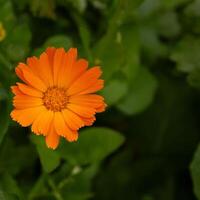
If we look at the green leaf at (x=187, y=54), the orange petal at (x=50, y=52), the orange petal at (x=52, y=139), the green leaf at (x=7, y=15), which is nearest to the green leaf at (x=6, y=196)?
the orange petal at (x=52, y=139)

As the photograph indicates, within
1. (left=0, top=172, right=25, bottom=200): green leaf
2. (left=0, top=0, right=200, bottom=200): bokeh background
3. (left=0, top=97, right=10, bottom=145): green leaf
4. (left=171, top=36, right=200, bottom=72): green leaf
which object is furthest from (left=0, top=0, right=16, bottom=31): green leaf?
(left=171, top=36, right=200, bottom=72): green leaf

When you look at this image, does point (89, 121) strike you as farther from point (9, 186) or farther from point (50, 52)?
point (9, 186)

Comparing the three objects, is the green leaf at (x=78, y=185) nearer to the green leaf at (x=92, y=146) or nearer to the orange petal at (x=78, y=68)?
the green leaf at (x=92, y=146)

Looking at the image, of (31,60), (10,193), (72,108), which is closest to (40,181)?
(10,193)

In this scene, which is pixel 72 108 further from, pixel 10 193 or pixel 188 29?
pixel 188 29

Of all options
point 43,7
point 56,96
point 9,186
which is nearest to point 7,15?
point 43,7

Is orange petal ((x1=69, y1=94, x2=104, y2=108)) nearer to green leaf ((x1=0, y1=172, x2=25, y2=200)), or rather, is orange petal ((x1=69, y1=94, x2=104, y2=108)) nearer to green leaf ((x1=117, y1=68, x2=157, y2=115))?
green leaf ((x1=0, y1=172, x2=25, y2=200))
